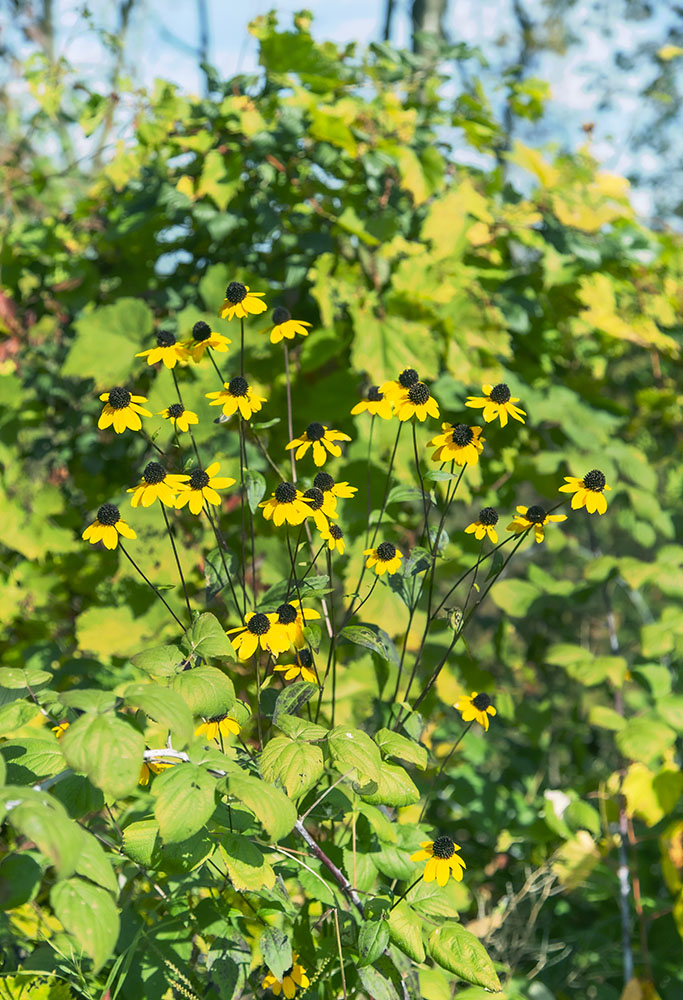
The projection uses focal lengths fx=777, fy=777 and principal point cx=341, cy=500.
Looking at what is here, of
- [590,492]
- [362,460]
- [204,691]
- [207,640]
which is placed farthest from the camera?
[362,460]

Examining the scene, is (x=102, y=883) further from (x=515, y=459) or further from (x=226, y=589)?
(x=515, y=459)

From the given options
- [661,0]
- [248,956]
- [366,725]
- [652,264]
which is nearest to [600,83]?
[661,0]

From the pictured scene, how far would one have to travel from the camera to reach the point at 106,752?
0.79m

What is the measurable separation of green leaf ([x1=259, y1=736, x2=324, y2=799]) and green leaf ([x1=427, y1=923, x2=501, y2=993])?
370 mm

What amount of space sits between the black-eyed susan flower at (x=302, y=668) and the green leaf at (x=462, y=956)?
0.42 meters

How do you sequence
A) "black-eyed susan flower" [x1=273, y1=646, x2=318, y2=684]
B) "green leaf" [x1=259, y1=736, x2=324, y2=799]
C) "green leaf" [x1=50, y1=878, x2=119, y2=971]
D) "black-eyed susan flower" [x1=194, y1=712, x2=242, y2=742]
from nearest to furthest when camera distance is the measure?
"green leaf" [x1=50, y1=878, x2=119, y2=971]
"green leaf" [x1=259, y1=736, x2=324, y2=799]
"black-eyed susan flower" [x1=194, y1=712, x2=242, y2=742]
"black-eyed susan flower" [x1=273, y1=646, x2=318, y2=684]

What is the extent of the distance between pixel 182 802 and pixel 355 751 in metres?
0.24

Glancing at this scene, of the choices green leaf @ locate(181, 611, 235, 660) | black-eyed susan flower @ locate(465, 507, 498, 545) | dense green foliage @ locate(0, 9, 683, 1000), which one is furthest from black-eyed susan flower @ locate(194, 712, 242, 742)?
black-eyed susan flower @ locate(465, 507, 498, 545)

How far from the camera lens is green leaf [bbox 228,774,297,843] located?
2.81ft

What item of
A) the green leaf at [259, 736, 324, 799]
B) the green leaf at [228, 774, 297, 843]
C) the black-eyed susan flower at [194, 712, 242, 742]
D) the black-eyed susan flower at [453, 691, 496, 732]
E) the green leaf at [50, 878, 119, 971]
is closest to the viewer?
the green leaf at [50, 878, 119, 971]

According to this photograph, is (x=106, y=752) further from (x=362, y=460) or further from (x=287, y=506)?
(x=362, y=460)

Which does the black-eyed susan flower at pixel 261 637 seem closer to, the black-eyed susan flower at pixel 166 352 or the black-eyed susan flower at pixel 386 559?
the black-eyed susan flower at pixel 386 559

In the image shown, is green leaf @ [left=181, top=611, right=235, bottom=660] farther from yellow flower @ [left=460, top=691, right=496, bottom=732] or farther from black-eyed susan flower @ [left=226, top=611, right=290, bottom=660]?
yellow flower @ [left=460, top=691, right=496, bottom=732]

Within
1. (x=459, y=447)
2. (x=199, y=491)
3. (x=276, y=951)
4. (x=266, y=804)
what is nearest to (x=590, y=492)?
(x=459, y=447)
